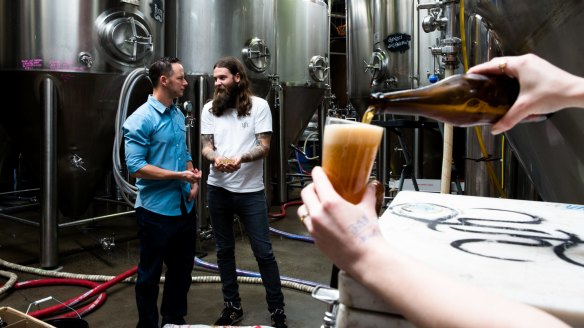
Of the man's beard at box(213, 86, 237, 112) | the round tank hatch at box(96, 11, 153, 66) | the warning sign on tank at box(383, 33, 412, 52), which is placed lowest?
the man's beard at box(213, 86, 237, 112)

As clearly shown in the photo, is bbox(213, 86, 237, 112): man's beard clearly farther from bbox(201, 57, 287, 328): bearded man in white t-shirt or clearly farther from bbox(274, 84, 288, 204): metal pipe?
bbox(274, 84, 288, 204): metal pipe

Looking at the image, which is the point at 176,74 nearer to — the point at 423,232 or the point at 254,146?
the point at 254,146

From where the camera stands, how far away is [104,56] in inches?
126

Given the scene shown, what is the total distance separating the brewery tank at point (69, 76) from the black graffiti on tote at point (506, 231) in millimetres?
2883

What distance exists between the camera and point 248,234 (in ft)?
7.96

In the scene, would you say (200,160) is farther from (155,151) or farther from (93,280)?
(155,151)

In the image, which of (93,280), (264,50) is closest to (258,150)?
(93,280)

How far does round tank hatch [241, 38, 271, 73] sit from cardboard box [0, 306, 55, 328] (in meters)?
2.94

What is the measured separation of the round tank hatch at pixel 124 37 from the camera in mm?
3189

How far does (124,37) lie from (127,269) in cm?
166

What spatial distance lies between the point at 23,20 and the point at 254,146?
6.13 ft

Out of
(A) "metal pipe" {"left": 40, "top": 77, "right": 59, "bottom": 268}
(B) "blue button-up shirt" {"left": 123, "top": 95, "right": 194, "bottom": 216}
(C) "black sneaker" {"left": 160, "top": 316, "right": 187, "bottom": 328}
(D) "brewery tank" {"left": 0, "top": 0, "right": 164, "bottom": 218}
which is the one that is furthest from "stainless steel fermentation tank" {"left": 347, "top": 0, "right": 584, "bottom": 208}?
(A) "metal pipe" {"left": 40, "top": 77, "right": 59, "bottom": 268}

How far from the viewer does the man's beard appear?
253 cm

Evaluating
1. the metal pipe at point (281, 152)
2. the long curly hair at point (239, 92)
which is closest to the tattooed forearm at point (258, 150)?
the long curly hair at point (239, 92)
